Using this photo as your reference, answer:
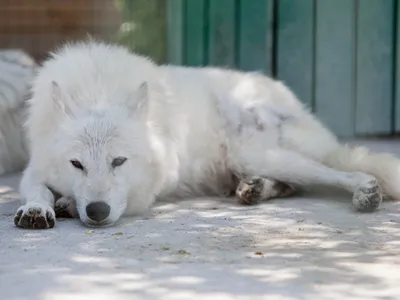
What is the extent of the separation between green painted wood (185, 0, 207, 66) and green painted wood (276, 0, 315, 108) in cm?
65

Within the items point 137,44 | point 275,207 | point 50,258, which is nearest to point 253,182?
point 275,207

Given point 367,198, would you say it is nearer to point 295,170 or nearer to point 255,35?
point 295,170

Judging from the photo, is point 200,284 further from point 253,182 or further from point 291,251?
point 253,182

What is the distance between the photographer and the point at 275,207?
472 centimetres

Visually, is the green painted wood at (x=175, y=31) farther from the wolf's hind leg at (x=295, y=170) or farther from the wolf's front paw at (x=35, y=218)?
the wolf's front paw at (x=35, y=218)

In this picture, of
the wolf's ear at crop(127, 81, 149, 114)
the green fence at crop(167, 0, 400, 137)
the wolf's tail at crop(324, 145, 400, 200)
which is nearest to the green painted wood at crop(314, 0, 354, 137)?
the green fence at crop(167, 0, 400, 137)

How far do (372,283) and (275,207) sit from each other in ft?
5.41

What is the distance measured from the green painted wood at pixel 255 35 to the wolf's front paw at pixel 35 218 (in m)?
3.22

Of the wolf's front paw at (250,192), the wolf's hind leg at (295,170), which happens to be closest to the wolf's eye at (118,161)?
the wolf's front paw at (250,192)

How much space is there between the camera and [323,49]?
692 centimetres

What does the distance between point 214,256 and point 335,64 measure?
380 cm

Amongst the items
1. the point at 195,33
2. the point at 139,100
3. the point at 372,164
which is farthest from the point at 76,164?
the point at 195,33

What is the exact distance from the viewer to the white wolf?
167 inches

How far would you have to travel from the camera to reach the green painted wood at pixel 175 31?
Result: 725cm
